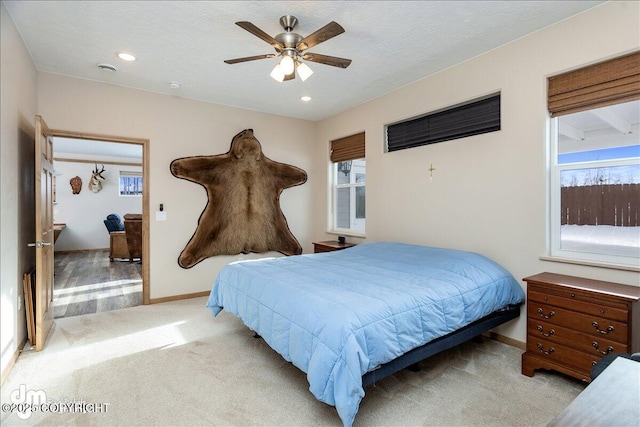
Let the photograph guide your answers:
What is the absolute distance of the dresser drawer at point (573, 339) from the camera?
2012 mm

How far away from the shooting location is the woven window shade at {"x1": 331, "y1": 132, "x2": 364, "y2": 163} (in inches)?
185

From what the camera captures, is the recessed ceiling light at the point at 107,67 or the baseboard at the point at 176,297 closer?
the recessed ceiling light at the point at 107,67

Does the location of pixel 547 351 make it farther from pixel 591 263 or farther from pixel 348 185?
pixel 348 185

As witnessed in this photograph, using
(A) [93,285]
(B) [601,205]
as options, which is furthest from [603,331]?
(A) [93,285]

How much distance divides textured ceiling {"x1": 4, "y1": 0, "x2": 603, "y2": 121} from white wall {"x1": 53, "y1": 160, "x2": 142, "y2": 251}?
6.09m

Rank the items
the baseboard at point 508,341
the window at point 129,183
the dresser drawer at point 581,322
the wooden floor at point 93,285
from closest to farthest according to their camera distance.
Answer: the dresser drawer at point 581,322 < the baseboard at point 508,341 < the wooden floor at point 93,285 < the window at point 129,183

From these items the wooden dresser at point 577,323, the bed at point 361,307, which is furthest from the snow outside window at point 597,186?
the bed at point 361,307

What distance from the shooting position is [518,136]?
286cm

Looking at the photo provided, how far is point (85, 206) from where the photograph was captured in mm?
8508

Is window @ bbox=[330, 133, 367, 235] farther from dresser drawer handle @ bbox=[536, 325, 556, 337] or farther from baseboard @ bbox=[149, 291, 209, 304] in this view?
dresser drawer handle @ bbox=[536, 325, 556, 337]

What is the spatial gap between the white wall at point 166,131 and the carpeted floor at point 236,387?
4.54 ft

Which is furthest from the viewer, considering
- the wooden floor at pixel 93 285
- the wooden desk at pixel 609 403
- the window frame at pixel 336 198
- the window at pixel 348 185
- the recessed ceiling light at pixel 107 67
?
the window frame at pixel 336 198

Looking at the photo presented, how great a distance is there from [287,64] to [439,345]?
2.37 meters

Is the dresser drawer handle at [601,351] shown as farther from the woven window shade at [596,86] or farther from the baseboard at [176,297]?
the baseboard at [176,297]
